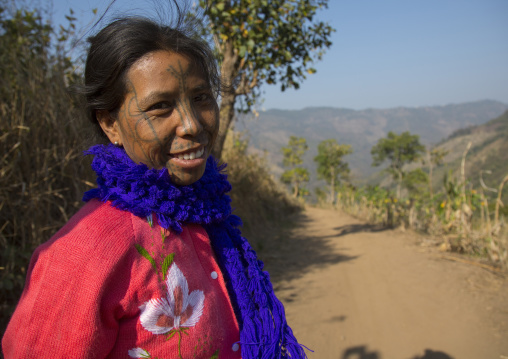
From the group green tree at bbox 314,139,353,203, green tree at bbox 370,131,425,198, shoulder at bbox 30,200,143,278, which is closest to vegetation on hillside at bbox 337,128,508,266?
shoulder at bbox 30,200,143,278

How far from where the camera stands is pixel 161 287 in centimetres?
94

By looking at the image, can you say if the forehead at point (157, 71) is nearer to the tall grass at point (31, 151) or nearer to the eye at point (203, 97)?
the eye at point (203, 97)

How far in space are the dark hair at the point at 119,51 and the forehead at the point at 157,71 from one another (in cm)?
2

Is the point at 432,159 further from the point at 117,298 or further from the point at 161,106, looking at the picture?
the point at 117,298

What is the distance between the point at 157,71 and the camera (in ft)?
3.39

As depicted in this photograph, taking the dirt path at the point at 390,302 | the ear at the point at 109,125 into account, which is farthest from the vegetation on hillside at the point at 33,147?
the dirt path at the point at 390,302

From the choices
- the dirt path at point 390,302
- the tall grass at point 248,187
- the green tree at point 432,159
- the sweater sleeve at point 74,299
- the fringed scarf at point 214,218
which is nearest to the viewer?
the sweater sleeve at point 74,299

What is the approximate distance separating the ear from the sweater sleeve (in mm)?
332

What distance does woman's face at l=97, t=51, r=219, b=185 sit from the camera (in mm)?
1031

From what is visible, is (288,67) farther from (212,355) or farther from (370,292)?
(212,355)

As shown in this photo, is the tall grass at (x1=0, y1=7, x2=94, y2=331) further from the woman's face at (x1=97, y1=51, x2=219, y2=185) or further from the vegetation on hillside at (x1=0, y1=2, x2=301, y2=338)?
the woman's face at (x1=97, y1=51, x2=219, y2=185)

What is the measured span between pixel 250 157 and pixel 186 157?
888 cm

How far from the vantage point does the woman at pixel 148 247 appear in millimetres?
834

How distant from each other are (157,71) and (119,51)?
126 mm
